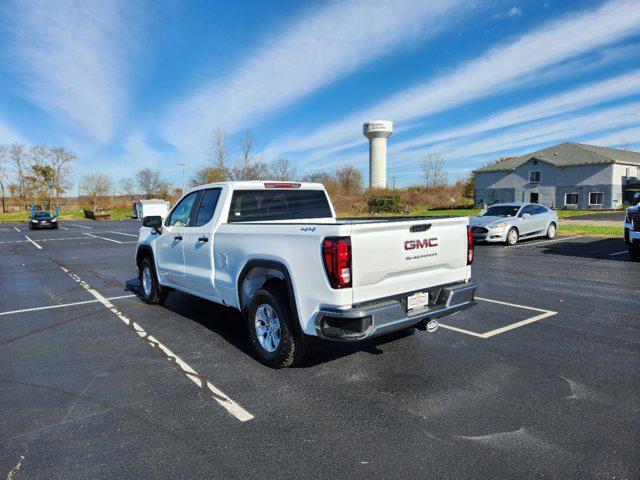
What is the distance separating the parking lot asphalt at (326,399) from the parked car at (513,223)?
27.7 ft

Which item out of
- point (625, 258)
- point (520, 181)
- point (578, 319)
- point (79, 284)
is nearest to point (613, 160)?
point (520, 181)

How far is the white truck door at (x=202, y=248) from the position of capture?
207 inches

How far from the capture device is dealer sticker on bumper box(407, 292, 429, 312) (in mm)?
4087

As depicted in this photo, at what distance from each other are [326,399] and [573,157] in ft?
174

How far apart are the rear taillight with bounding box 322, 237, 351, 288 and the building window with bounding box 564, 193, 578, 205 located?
51.1m

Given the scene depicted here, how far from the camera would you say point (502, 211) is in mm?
16078

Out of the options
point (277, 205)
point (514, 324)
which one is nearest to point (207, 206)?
point (277, 205)

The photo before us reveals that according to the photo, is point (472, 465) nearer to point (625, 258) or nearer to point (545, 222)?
point (625, 258)

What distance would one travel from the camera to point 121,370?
437 centimetres

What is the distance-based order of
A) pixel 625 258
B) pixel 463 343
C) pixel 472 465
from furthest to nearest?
pixel 625 258
pixel 463 343
pixel 472 465

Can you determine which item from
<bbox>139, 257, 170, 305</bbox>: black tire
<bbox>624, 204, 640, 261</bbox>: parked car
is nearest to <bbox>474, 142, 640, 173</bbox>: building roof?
<bbox>624, 204, 640, 261</bbox>: parked car

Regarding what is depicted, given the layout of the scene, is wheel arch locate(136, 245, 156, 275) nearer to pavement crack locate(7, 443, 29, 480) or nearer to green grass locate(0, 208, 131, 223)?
pavement crack locate(7, 443, 29, 480)

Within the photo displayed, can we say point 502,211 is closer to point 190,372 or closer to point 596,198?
point 190,372

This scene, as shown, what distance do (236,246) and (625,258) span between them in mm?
11324
